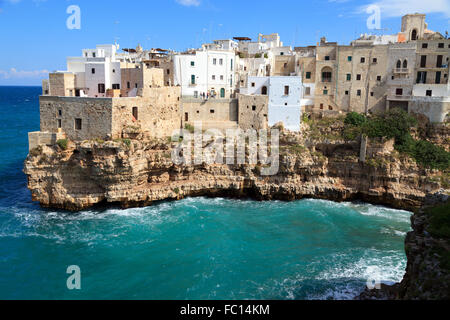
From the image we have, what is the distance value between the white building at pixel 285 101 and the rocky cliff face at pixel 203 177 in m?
2.40

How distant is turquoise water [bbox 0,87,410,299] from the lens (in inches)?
756

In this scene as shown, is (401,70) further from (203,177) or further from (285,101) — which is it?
(203,177)

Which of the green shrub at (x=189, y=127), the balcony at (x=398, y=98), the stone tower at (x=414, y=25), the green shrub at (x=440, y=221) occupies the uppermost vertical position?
the stone tower at (x=414, y=25)

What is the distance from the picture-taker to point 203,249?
23.2m

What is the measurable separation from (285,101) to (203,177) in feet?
35.6

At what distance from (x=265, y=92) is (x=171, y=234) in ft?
60.2

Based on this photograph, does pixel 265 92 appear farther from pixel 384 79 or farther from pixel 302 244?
pixel 302 244

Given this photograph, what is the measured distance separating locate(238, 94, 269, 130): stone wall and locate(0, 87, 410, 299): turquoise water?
8.36 meters

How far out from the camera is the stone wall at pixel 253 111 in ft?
116

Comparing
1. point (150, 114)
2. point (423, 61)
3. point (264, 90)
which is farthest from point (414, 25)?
point (150, 114)

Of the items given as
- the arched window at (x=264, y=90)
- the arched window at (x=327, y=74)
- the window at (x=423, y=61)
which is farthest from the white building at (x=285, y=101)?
the window at (x=423, y=61)

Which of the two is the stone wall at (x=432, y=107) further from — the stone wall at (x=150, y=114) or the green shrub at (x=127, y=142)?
the green shrub at (x=127, y=142)

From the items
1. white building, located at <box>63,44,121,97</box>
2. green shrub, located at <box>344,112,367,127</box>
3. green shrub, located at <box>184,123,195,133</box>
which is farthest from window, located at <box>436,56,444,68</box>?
white building, located at <box>63,44,121,97</box>

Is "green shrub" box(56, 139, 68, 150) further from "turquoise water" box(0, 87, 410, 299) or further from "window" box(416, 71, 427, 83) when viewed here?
"window" box(416, 71, 427, 83)
